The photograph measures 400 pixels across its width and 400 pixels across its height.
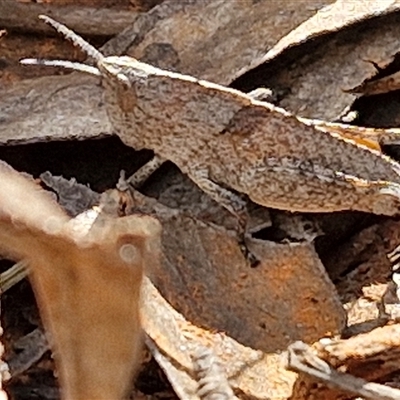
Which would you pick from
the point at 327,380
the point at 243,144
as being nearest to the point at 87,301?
the point at 327,380

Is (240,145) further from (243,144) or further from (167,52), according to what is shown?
(167,52)

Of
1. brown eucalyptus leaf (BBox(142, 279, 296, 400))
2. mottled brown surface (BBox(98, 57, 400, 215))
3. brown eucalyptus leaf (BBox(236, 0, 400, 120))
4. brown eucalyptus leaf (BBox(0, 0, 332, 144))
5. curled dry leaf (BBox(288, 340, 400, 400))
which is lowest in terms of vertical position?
curled dry leaf (BBox(288, 340, 400, 400))

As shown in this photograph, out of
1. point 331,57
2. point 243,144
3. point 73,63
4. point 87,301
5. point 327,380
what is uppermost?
point 73,63

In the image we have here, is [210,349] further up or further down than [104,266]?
further up

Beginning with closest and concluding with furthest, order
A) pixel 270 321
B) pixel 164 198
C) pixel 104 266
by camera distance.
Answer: pixel 104 266
pixel 270 321
pixel 164 198

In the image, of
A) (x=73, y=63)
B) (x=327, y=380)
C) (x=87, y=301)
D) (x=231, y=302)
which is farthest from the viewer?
(x=73, y=63)

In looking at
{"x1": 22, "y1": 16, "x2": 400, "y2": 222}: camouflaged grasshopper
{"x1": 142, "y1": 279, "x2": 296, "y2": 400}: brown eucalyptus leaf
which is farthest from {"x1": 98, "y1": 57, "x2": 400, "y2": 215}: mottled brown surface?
{"x1": 142, "y1": 279, "x2": 296, "y2": 400}: brown eucalyptus leaf

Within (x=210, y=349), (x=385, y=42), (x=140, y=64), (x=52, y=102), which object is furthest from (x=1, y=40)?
(x=210, y=349)

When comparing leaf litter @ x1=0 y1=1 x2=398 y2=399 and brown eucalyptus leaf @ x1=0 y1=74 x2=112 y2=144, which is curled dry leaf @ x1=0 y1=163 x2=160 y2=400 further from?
brown eucalyptus leaf @ x1=0 y1=74 x2=112 y2=144

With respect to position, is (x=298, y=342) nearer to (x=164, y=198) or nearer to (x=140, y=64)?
(x=164, y=198)
